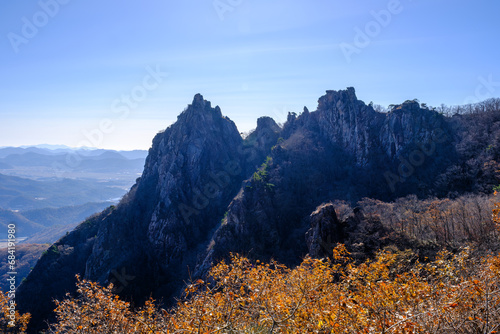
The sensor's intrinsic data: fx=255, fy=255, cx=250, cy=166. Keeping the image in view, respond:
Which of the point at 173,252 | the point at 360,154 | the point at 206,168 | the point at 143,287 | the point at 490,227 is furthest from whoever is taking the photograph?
the point at 206,168

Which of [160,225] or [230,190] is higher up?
[230,190]

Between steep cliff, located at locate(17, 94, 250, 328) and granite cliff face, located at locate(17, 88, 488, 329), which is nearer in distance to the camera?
granite cliff face, located at locate(17, 88, 488, 329)

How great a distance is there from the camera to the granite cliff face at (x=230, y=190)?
6242 cm

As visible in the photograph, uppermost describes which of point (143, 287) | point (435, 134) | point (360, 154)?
point (435, 134)

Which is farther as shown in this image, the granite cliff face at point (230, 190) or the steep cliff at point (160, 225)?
the steep cliff at point (160, 225)

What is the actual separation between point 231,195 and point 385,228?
179 feet

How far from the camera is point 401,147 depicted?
248ft

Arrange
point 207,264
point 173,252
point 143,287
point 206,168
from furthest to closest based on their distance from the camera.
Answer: point 206,168
point 173,252
point 143,287
point 207,264

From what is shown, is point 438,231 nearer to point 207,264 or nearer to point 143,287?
point 207,264

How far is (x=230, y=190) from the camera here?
8575cm

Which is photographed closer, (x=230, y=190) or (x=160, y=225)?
(x=160, y=225)

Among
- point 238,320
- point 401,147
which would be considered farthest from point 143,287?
point 401,147

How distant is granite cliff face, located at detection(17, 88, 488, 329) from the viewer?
62416 mm

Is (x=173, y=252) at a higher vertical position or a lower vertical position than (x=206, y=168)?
lower
